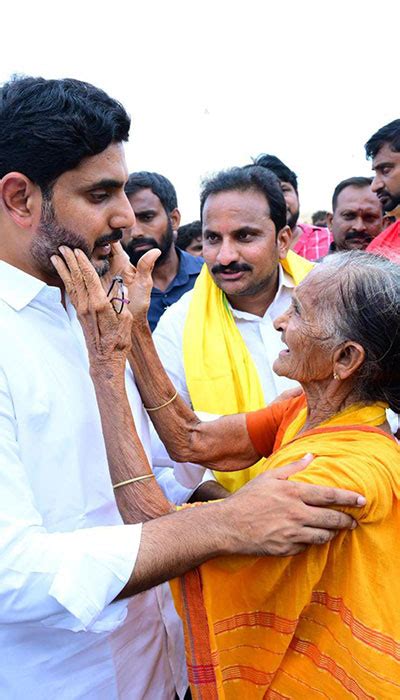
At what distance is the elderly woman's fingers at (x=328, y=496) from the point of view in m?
1.49

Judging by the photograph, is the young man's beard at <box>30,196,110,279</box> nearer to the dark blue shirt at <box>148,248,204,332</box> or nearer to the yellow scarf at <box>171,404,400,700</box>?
the yellow scarf at <box>171,404,400,700</box>

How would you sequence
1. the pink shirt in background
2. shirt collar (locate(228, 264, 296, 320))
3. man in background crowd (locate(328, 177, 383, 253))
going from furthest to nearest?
the pink shirt in background, man in background crowd (locate(328, 177, 383, 253)), shirt collar (locate(228, 264, 296, 320))

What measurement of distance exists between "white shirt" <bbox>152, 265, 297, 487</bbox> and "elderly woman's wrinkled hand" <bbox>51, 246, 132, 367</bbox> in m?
1.23

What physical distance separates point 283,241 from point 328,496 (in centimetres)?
206

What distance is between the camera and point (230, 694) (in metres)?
1.70

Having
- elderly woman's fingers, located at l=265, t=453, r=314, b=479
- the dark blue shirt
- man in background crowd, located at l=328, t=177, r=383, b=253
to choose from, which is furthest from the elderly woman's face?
man in background crowd, located at l=328, t=177, r=383, b=253

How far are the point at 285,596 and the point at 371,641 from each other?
223 millimetres

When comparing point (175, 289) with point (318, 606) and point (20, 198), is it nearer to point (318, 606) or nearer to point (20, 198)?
point (20, 198)

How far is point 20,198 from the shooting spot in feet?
5.67

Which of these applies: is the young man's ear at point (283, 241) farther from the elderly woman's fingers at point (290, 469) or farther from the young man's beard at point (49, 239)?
the elderly woman's fingers at point (290, 469)

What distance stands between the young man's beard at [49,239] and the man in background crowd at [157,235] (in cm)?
304

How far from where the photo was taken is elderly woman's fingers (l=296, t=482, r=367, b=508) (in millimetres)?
1494

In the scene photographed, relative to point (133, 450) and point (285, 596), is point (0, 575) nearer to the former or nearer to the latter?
point (133, 450)

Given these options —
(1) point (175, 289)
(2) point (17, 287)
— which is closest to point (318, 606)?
(2) point (17, 287)
